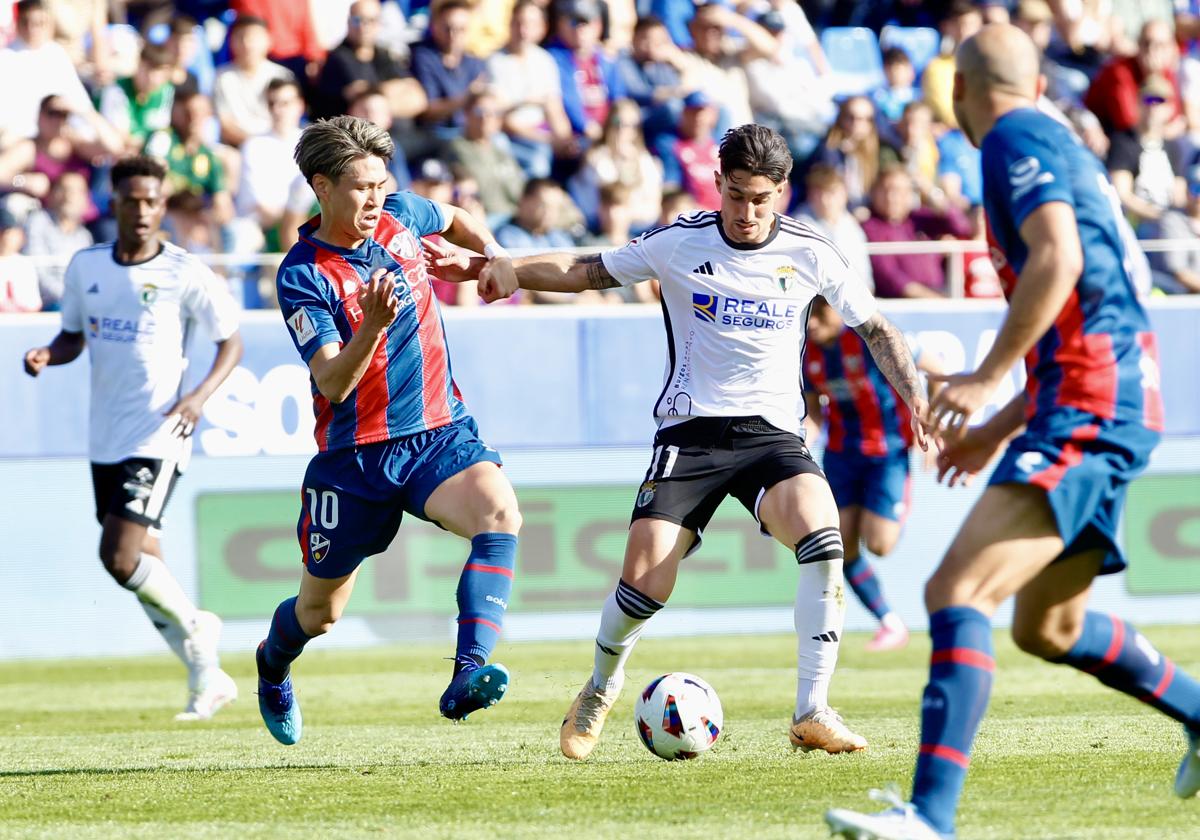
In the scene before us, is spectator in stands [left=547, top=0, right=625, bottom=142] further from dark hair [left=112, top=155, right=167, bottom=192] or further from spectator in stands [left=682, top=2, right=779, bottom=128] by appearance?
dark hair [left=112, top=155, right=167, bottom=192]

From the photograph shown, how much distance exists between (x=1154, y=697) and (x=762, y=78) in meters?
12.3

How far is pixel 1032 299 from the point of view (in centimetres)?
450

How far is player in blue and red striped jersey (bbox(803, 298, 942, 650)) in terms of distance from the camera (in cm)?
1253

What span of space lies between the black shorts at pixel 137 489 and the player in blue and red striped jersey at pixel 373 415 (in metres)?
2.52

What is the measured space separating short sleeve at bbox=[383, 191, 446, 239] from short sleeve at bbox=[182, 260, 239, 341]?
2594 millimetres

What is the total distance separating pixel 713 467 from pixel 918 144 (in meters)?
10.0

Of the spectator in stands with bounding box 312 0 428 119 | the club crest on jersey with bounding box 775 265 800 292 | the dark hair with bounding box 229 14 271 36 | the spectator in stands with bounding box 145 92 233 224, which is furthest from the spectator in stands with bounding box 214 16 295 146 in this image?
→ the club crest on jersey with bounding box 775 265 800 292

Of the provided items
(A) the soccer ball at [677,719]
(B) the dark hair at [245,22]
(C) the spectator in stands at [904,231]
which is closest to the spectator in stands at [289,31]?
(B) the dark hair at [245,22]

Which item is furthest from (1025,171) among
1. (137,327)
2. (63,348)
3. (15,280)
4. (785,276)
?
(15,280)

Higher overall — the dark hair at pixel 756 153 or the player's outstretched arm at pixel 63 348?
the dark hair at pixel 756 153

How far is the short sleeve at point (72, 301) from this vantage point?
32.2 ft

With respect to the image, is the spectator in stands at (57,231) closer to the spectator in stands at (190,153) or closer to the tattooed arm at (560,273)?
the spectator in stands at (190,153)

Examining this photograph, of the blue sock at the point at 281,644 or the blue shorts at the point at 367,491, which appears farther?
the blue sock at the point at 281,644

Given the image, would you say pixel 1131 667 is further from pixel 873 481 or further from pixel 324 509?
pixel 873 481
